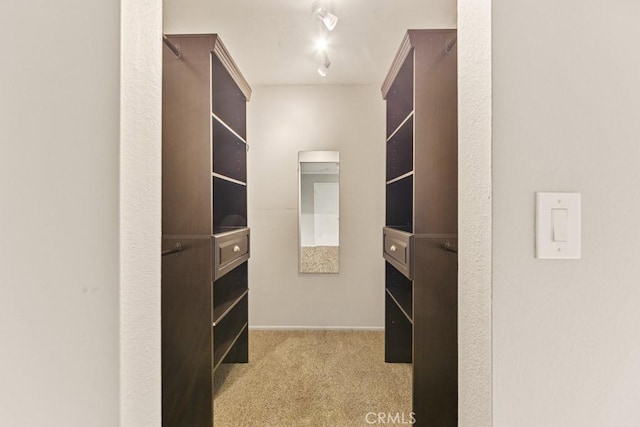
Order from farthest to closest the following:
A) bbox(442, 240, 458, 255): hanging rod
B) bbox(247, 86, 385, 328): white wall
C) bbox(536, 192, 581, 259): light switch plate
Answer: bbox(247, 86, 385, 328): white wall, bbox(442, 240, 458, 255): hanging rod, bbox(536, 192, 581, 259): light switch plate

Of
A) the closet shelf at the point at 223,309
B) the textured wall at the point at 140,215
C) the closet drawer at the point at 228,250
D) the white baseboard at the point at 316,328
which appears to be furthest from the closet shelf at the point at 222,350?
the textured wall at the point at 140,215

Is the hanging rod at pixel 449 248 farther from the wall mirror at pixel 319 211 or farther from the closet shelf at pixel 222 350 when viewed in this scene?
the wall mirror at pixel 319 211

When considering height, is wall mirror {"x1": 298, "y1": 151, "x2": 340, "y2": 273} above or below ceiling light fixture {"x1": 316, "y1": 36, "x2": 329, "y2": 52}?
below

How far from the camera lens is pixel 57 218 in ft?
1.83

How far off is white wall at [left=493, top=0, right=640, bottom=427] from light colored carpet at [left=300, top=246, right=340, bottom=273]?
2.67 m

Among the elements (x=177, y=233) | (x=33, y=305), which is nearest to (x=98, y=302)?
(x=33, y=305)

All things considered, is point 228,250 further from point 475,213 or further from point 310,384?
point 475,213

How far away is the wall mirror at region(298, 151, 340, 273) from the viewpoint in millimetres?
3168

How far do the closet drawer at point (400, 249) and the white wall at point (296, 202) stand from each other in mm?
863

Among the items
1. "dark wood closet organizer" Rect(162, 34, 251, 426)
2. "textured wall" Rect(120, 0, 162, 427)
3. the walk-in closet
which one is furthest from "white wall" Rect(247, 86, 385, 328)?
"textured wall" Rect(120, 0, 162, 427)

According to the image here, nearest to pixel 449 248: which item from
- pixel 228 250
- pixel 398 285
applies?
pixel 398 285

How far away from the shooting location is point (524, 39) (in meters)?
0.54

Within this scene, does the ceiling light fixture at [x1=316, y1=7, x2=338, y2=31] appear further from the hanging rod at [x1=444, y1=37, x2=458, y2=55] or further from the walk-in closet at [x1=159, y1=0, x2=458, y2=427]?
the hanging rod at [x1=444, y1=37, x2=458, y2=55]

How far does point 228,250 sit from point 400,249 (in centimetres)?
106
